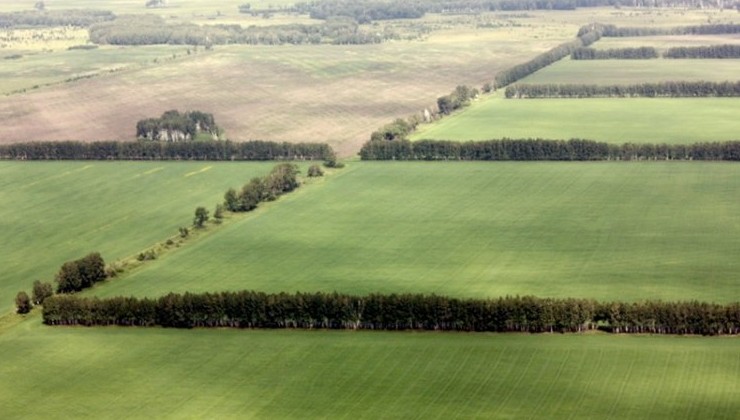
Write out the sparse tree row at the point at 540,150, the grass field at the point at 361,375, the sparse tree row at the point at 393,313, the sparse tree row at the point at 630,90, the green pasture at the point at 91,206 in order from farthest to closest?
the sparse tree row at the point at 630,90
the sparse tree row at the point at 540,150
the green pasture at the point at 91,206
the sparse tree row at the point at 393,313
the grass field at the point at 361,375

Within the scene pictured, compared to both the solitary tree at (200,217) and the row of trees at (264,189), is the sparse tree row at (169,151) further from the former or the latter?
the solitary tree at (200,217)

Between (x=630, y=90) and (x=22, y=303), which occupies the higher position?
(x=22, y=303)

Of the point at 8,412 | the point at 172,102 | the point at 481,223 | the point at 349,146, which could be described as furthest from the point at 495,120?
the point at 8,412

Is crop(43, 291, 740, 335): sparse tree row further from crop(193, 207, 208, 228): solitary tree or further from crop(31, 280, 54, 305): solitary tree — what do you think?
crop(193, 207, 208, 228): solitary tree

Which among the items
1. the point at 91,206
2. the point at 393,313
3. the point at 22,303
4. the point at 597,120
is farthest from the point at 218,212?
the point at 597,120

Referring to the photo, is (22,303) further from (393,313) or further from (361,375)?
(361,375)

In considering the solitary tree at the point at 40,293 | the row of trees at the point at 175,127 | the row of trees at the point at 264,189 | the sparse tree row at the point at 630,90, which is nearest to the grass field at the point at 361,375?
the solitary tree at the point at 40,293

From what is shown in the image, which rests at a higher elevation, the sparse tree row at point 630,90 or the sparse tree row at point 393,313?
the sparse tree row at point 393,313
